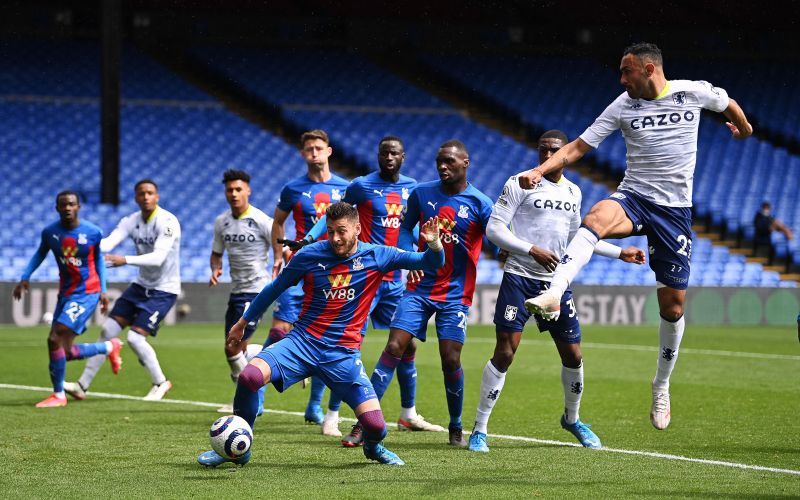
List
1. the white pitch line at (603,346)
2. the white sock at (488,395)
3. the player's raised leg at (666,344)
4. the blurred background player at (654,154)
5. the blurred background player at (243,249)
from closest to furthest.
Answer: the blurred background player at (654,154), the player's raised leg at (666,344), the white sock at (488,395), the blurred background player at (243,249), the white pitch line at (603,346)

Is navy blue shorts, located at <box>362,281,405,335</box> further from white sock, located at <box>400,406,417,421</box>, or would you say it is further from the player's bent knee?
the player's bent knee

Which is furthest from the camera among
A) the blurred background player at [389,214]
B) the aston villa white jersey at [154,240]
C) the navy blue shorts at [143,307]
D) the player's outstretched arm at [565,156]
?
the navy blue shorts at [143,307]

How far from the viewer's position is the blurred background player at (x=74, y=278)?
12.1 meters

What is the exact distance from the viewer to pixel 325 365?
25.5 feet

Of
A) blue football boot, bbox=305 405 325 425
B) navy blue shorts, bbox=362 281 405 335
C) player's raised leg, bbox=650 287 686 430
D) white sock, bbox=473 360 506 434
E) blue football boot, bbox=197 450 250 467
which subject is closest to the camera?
blue football boot, bbox=197 450 250 467

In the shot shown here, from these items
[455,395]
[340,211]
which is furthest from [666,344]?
[340,211]

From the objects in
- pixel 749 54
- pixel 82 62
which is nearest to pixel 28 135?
pixel 82 62

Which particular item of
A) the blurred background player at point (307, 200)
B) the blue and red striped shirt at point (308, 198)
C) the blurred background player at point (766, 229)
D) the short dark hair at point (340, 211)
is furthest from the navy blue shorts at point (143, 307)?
the blurred background player at point (766, 229)

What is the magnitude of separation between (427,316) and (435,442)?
1.00 m

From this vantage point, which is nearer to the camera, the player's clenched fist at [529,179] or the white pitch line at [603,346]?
the player's clenched fist at [529,179]

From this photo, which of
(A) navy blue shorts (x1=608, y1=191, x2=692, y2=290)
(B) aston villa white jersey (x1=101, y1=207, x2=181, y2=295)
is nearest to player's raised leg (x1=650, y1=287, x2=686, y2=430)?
(A) navy blue shorts (x1=608, y1=191, x2=692, y2=290)

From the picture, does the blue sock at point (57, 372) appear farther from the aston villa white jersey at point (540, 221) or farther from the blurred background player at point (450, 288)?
the aston villa white jersey at point (540, 221)

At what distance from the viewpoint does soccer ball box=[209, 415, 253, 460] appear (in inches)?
291

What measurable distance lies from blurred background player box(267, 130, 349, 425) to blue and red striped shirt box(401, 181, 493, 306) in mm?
1613
